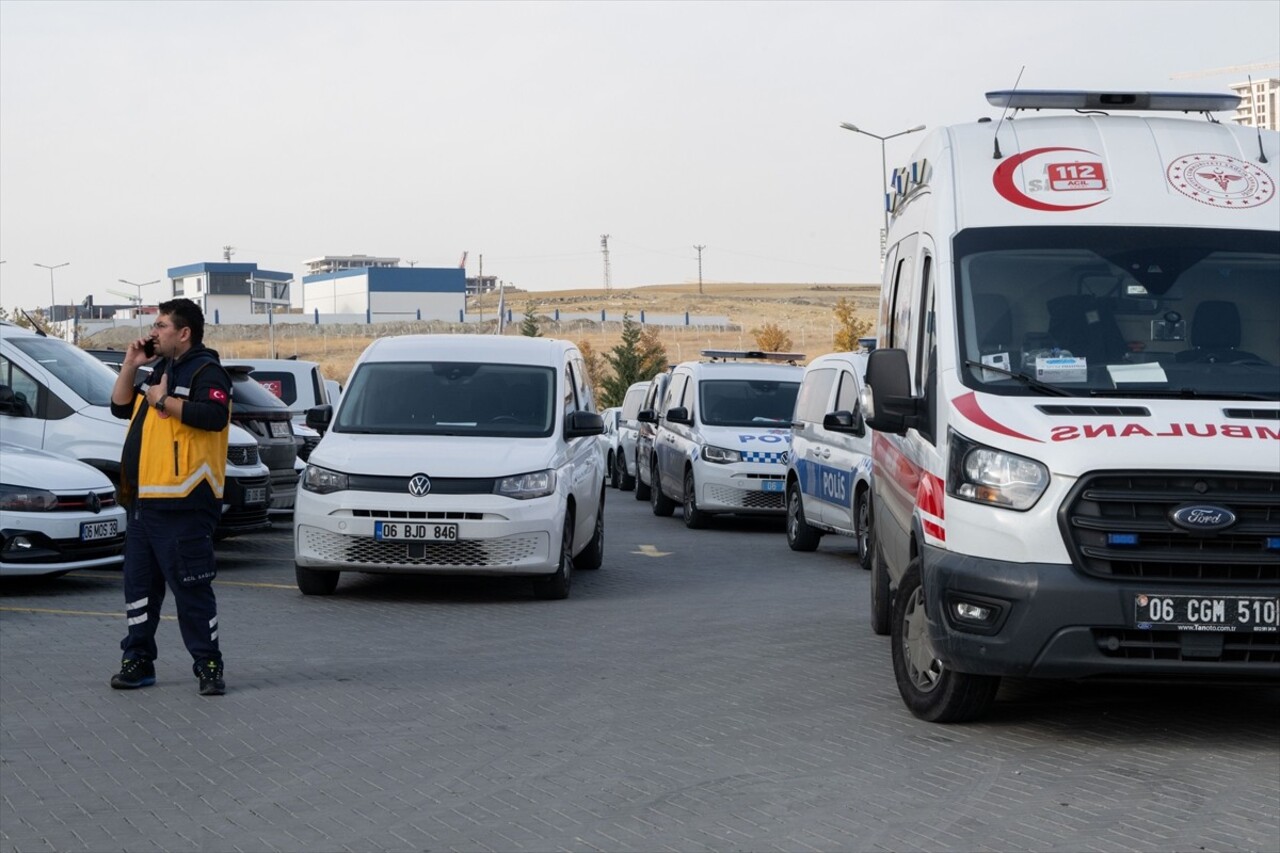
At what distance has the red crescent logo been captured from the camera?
8117mm

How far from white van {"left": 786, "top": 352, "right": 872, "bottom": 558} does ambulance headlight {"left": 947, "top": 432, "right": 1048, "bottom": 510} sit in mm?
6633

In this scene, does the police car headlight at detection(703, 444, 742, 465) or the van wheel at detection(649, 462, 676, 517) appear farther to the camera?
the van wheel at detection(649, 462, 676, 517)

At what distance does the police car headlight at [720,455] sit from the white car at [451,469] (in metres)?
5.75

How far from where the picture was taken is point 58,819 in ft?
20.1

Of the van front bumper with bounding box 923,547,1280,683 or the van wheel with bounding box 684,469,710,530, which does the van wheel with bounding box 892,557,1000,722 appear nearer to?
the van front bumper with bounding box 923,547,1280,683

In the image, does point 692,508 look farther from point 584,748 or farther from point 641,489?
point 584,748

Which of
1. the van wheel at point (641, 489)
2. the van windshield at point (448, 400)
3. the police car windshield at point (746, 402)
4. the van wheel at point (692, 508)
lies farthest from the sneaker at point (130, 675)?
the van wheel at point (641, 489)

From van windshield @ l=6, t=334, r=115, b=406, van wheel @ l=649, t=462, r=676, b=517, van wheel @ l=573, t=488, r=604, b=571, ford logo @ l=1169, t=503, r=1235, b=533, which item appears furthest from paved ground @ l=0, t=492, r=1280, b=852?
van wheel @ l=649, t=462, r=676, b=517

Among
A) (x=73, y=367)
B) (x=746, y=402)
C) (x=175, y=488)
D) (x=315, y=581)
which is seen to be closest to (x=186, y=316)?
(x=175, y=488)

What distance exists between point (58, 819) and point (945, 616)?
357 centimetres

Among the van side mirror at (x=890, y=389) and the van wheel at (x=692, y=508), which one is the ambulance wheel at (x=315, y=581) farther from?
the van wheel at (x=692, y=508)

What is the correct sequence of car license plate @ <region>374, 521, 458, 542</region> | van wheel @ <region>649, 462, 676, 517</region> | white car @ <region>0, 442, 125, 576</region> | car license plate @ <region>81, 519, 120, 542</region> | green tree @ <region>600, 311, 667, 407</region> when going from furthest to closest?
green tree @ <region>600, 311, 667, 407</region>
van wheel @ <region>649, 462, 676, 517</region>
car license plate @ <region>81, 519, 120, 542</region>
white car @ <region>0, 442, 125, 576</region>
car license plate @ <region>374, 521, 458, 542</region>

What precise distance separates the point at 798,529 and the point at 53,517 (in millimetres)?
7856

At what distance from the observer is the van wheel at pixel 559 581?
12875 mm
